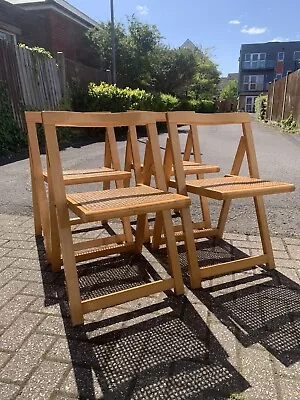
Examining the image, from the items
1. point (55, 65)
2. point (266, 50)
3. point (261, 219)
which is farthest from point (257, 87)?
point (261, 219)

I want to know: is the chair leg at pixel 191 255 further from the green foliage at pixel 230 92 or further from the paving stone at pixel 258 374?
the green foliage at pixel 230 92

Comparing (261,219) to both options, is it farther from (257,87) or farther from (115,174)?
(257,87)

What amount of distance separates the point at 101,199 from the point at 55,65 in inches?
332

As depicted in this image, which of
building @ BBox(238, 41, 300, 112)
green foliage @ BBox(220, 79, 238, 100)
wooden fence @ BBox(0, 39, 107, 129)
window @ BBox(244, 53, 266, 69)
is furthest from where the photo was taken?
green foliage @ BBox(220, 79, 238, 100)

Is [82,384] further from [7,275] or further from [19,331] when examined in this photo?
[7,275]

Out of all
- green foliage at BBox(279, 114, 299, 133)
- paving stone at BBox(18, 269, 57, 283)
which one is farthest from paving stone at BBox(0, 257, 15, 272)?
green foliage at BBox(279, 114, 299, 133)

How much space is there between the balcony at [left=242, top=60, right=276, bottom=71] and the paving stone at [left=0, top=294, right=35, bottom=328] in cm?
4816

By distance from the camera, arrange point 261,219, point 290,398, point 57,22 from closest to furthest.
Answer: point 290,398, point 261,219, point 57,22

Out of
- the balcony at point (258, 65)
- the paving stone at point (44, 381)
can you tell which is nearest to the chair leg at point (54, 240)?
the paving stone at point (44, 381)

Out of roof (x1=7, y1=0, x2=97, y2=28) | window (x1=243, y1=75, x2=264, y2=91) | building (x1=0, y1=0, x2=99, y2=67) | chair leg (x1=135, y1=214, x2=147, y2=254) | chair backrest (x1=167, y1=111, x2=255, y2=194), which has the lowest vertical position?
chair leg (x1=135, y1=214, x2=147, y2=254)

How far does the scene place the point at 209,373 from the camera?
142cm

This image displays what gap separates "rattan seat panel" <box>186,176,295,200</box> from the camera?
1911 mm

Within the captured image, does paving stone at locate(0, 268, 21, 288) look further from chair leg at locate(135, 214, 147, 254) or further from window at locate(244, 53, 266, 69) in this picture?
window at locate(244, 53, 266, 69)

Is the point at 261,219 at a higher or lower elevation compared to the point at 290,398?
higher
